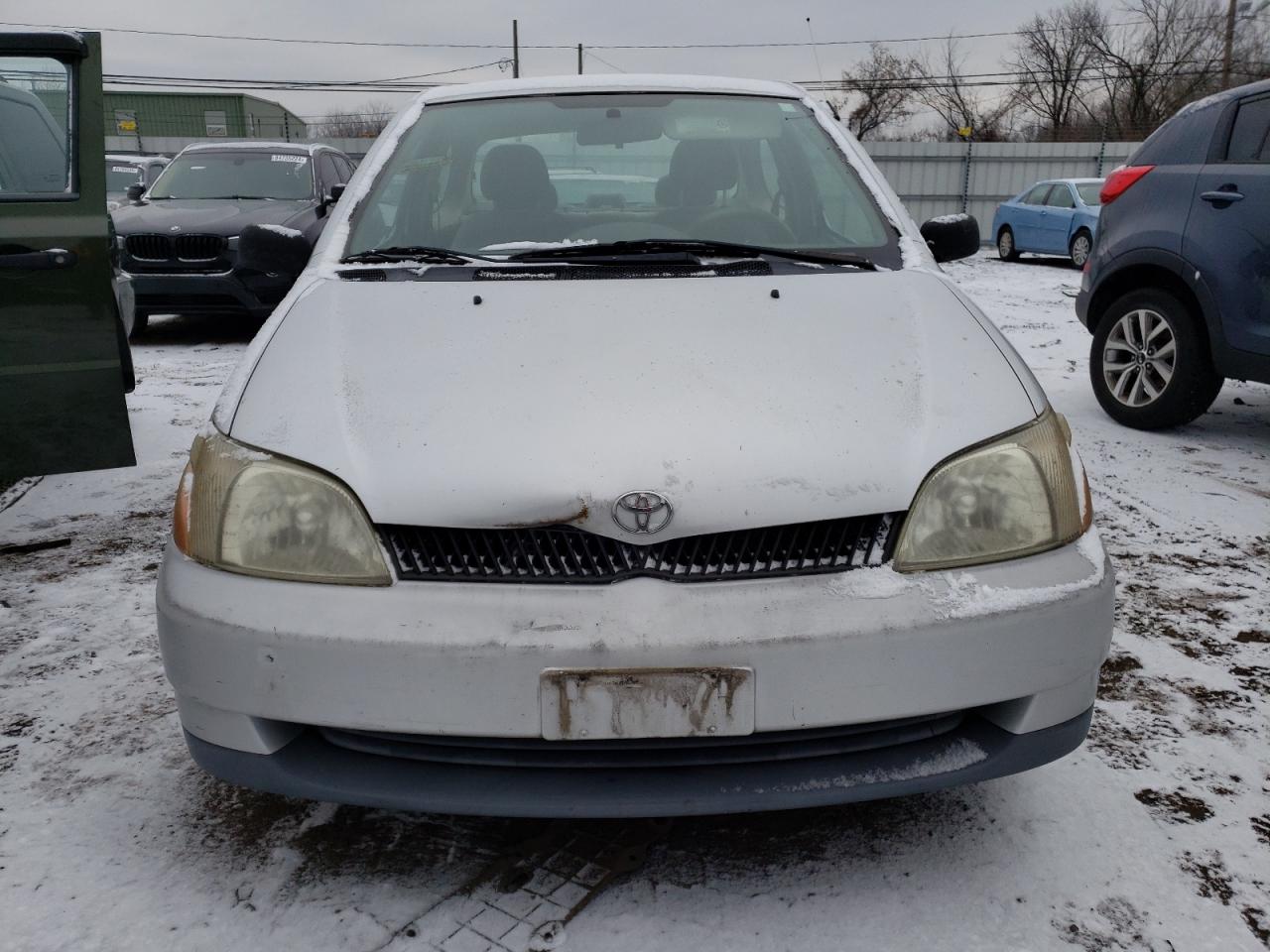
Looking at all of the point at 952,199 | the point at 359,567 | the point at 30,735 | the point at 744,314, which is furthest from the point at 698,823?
the point at 952,199

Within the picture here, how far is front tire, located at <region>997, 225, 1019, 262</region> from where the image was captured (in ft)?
55.3

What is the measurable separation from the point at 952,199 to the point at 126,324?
863 inches

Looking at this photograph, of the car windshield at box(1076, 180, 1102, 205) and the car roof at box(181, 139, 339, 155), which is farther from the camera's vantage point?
the car windshield at box(1076, 180, 1102, 205)

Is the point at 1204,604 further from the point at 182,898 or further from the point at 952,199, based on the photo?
the point at 952,199

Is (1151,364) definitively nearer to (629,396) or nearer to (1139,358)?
(1139,358)

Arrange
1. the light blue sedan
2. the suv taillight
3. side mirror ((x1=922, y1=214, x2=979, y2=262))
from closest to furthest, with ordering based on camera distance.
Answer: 1. side mirror ((x1=922, y1=214, x2=979, y2=262))
2. the suv taillight
3. the light blue sedan

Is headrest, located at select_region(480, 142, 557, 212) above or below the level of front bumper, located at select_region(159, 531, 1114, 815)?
above

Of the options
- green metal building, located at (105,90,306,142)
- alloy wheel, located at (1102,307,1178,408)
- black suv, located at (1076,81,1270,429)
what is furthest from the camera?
green metal building, located at (105,90,306,142)

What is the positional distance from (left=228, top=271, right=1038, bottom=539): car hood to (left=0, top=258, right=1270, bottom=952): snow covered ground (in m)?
0.68

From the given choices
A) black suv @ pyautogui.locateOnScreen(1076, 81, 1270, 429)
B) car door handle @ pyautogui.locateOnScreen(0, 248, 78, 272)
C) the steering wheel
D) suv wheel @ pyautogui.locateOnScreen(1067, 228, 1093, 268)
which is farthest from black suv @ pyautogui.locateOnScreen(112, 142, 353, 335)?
suv wheel @ pyautogui.locateOnScreen(1067, 228, 1093, 268)

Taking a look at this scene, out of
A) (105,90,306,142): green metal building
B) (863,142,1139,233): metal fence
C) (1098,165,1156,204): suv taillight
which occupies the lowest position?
(1098,165,1156,204): suv taillight

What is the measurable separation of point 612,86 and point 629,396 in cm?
157

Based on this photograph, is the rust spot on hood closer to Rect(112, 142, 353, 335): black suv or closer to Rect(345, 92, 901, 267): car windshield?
Rect(345, 92, 901, 267): car windshield

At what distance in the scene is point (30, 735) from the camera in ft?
7.94
